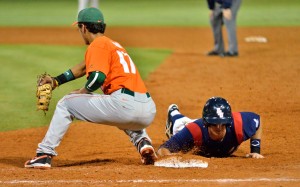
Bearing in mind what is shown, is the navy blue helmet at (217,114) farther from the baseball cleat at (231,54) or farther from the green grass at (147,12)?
the green grass at (147,12)

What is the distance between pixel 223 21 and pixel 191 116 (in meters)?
6.31

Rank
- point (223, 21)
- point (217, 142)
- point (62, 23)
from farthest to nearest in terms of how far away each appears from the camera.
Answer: point (62, 23) → point (223, 21) → point (217, 142)

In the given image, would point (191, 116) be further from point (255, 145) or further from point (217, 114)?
point (217, 114)

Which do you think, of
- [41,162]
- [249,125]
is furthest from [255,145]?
[41,162]

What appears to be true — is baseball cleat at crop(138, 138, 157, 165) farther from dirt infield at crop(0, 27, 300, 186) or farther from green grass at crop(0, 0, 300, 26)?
green grass at crop(0, 0, 300, 26)

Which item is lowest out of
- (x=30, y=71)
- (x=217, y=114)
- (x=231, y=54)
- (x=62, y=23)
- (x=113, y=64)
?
(x=62, y=23)

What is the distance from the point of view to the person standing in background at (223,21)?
15945 mm

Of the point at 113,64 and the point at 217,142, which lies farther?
the point at 217,142

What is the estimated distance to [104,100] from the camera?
7035mm

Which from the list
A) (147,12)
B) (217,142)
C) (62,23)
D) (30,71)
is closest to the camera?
(217,142)

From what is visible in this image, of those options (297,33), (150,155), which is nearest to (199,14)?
(297,33)

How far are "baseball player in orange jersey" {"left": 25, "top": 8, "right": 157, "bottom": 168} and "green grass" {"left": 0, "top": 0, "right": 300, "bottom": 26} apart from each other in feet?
54.7

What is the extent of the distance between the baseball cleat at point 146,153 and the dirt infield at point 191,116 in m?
0.10

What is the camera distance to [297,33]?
68.6ft
